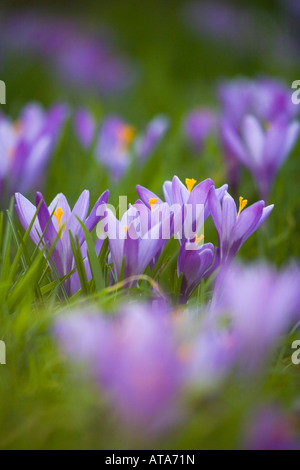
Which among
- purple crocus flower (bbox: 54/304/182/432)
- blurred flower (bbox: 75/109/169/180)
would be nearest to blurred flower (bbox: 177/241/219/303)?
purple crocus flower (bbox: 54/304/182/432)

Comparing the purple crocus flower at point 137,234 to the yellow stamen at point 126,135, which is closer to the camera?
the purple crocus flower at point 137,234

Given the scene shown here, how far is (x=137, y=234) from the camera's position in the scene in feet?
1.42

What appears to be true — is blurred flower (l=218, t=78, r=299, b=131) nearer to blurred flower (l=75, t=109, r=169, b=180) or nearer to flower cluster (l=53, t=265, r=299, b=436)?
blurred flower (l=75, t=109, r=169, b=180)

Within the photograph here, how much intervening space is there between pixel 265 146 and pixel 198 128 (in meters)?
0.35

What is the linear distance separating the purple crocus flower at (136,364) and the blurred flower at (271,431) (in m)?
0.05

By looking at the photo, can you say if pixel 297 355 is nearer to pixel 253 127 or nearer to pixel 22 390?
pixel 22 390

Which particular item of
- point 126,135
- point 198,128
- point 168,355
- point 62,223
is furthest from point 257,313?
point 198,128

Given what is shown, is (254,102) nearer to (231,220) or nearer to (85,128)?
(85,128)

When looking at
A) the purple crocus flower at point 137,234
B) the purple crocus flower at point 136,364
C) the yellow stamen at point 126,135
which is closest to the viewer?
the purple crocus flower at point 136,364

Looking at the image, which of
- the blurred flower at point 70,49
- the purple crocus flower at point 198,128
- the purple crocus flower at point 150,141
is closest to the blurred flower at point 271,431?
the purple crocus flower at point 150,141

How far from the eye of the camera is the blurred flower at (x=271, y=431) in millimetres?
327

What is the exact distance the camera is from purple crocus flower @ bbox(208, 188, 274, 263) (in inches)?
17.7

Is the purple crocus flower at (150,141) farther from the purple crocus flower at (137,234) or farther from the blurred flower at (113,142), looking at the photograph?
the purple crocus flower at (137,234)

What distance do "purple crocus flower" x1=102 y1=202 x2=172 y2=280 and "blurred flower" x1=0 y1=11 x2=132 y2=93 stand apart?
127 cm
